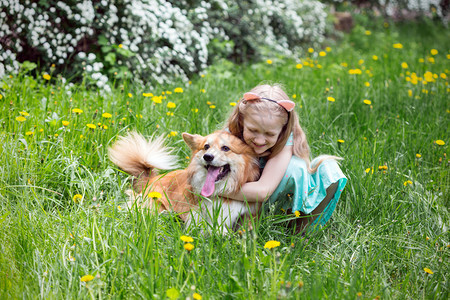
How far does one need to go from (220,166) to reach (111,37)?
247 cm

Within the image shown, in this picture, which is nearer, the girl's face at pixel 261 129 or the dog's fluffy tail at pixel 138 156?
the girl's face at pixel 261 129

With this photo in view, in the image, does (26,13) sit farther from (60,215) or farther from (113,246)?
(113,246)

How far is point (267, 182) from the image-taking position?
2295 mm

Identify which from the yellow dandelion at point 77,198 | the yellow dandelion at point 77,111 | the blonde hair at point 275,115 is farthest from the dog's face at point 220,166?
the yellow dandelion at point 77,111

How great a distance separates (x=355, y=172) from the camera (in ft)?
8.91

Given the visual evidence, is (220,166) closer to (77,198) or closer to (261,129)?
(261,129)

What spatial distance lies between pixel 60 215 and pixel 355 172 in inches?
67.7

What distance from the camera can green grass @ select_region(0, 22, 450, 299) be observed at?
1821 mm

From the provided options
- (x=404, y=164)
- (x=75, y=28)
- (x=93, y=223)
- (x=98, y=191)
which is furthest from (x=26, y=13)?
(x=404, y=164)

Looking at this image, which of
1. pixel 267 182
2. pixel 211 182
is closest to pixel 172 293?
pixel 211 182

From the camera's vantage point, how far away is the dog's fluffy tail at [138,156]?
261 cm

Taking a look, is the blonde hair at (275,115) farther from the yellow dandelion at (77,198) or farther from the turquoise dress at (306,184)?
the yellow dandelion at (77,198)

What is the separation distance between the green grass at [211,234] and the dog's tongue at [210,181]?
207mm

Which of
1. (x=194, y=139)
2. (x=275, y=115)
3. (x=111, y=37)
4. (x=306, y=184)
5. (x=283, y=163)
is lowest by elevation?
(x=306, y=184)
